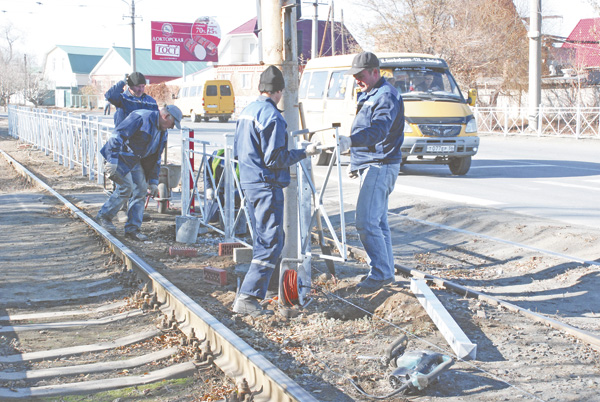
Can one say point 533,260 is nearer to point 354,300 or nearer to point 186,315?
point 354,300

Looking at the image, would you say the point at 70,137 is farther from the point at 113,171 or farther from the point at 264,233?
the point at 264,233

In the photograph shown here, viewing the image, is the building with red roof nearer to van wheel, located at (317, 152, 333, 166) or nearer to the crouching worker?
van wheel, located at (317, 152, 333, 166)

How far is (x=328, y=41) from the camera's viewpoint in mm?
63188

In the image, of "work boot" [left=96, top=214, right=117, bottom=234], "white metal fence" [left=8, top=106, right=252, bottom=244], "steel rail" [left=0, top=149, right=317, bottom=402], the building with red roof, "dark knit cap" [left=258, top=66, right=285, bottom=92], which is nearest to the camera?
"steel rail" [left=0, top=149, right=317, bottom=402]

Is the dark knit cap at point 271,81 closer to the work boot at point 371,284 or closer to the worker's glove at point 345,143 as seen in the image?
the worker's glove at point 345,143

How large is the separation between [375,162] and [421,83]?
30.7ft

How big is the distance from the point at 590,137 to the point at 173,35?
55.3 m

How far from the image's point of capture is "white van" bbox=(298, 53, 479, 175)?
46.9 ft

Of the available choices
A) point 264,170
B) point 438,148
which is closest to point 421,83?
point 438,148

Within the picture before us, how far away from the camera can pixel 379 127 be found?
18.5 ft

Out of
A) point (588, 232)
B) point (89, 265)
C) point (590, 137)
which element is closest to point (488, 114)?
point (590, 137)

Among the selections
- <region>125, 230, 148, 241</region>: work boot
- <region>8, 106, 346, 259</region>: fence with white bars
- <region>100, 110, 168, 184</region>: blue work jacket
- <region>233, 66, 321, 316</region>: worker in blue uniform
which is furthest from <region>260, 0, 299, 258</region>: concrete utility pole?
<region>125, 230, 148, 241</region>: work boot

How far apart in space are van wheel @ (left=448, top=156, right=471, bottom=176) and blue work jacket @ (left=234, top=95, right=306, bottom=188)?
10.1 m

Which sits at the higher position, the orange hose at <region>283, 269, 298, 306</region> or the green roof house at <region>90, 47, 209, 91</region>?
Result: the green roof house at <region>90, 47, 209, 91</region>
